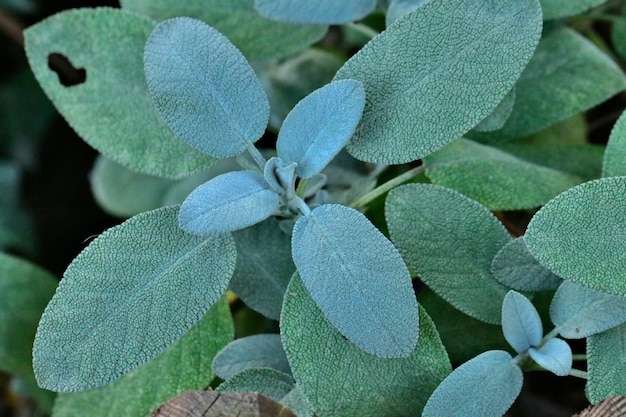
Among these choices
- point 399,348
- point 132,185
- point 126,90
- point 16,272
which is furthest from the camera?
point 132,185

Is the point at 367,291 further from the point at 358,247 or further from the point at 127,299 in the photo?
the point at 127,299

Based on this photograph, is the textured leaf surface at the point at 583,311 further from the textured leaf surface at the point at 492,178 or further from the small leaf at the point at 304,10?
the small leaf at the point at 304,10

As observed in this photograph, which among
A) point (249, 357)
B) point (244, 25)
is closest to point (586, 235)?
point (249, 357)

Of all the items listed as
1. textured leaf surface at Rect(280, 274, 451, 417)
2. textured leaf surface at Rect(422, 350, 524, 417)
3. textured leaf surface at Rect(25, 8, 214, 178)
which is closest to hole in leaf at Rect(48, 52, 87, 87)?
textured leaf surface at Rect(25, 8, 214, 178)

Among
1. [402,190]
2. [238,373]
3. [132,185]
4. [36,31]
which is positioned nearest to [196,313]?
[238,373]

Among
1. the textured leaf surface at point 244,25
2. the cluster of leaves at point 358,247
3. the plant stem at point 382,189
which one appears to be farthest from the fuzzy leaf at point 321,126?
the textured leaf surface at point 244,25

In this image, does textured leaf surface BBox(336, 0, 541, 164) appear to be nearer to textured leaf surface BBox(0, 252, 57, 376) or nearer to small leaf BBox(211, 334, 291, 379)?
small leaf BBox(211, 334, 291, 379)

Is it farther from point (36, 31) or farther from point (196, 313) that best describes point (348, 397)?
point (36, 31)
